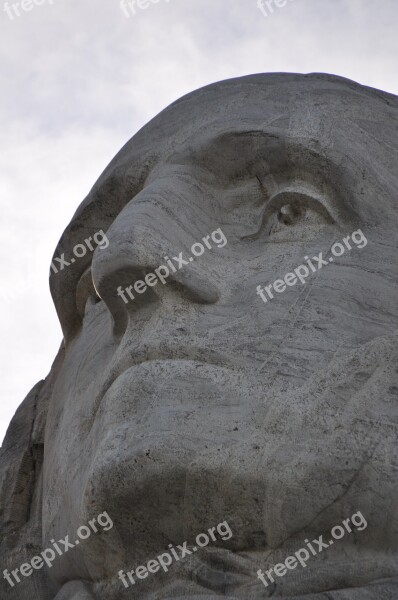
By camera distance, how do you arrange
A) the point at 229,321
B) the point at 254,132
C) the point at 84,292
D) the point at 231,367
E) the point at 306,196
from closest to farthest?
the point at 231,367 → the point at 229,321 → the point at 306,196 → the point at 254,132 → the point at 84,292

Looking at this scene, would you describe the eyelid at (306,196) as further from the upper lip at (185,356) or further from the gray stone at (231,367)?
the upper lip at (185,356)

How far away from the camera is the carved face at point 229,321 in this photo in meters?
3.44

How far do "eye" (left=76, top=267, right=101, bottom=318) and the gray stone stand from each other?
0.01 metres

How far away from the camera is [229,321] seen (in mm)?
3889

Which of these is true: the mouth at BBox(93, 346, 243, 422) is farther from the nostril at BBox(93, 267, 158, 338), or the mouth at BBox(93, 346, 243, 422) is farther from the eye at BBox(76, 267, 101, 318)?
the eye at BBox(76, 267, 101, 318)

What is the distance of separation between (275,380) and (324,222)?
2.67 ft

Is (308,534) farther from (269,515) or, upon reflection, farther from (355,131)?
(355,131)

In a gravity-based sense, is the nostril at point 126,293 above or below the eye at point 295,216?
below

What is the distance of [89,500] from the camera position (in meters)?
3.51

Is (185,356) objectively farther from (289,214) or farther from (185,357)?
(289,214)

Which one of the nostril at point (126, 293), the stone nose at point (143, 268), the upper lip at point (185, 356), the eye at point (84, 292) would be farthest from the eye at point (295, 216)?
the eye at point (84, 292)

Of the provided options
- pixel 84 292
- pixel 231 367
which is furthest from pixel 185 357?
pixel 84 292

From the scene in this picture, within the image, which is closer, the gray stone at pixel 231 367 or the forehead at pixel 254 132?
the gray stone at pixel 231 367

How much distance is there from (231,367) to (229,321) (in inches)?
9.1
